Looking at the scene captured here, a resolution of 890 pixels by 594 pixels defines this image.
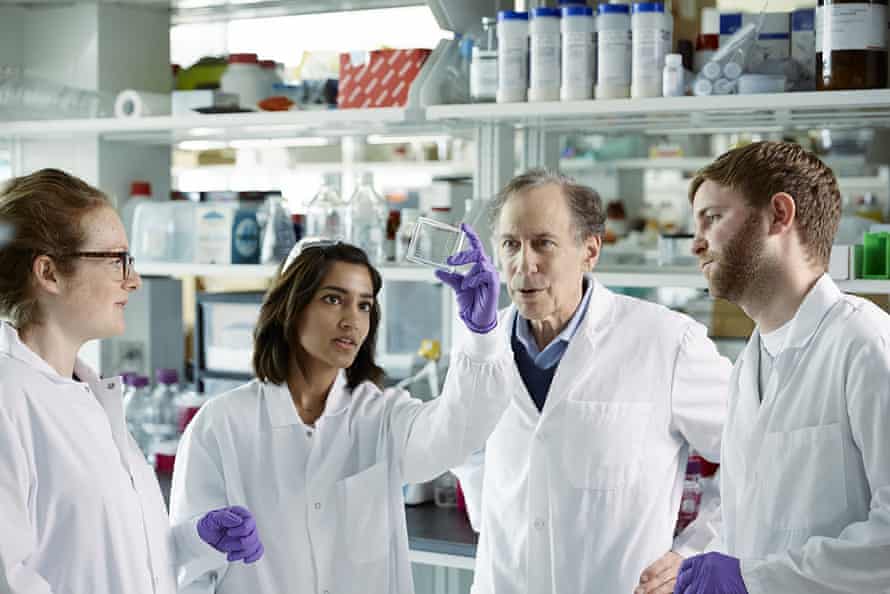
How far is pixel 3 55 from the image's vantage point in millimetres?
3576

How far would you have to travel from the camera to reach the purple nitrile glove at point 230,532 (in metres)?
1.92

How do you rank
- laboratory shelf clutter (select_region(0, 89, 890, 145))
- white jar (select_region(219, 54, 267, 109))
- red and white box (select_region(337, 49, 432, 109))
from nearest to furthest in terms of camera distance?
laboratory shelf clutter (select_region(0, 89, 890, 145))
red and white box (select_region(337, 49, 432, 109))
white jar (select_region(219, 54, 267, 109))

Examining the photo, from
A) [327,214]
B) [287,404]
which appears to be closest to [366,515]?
[287,404]

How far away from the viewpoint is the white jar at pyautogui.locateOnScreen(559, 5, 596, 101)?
2545 mm

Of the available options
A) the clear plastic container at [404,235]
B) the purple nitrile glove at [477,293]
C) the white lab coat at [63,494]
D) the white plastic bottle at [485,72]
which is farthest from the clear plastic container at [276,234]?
the white lab coat at [63,494]

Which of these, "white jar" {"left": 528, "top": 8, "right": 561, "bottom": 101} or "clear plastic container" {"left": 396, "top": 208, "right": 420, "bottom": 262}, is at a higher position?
"white jar" {"left": 528, "top": 8, "right": 561, "bottom": 101}

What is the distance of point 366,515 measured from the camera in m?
2.11

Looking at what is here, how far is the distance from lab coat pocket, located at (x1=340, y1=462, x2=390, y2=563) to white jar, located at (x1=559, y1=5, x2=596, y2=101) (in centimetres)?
96

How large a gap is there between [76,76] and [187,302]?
0.78m

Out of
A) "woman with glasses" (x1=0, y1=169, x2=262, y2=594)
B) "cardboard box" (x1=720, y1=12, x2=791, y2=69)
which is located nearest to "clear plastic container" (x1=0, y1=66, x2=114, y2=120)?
"woman with glasses" (x1=0, y1=169, x2=262, y2=594)

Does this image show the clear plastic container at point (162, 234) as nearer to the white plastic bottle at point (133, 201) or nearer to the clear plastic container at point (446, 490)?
the white plastic bottle at point (133, 201)

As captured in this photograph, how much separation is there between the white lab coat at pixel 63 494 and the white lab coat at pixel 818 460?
36.4 inches

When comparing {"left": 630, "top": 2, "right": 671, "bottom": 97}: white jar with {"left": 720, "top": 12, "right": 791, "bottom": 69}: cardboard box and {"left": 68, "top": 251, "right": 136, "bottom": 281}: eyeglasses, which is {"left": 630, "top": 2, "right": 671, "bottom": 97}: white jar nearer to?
{"left": 720, "top": 12, "right": 791, "bottom": 69}: cardboard box

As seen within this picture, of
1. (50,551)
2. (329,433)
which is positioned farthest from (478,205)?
(50,551)
